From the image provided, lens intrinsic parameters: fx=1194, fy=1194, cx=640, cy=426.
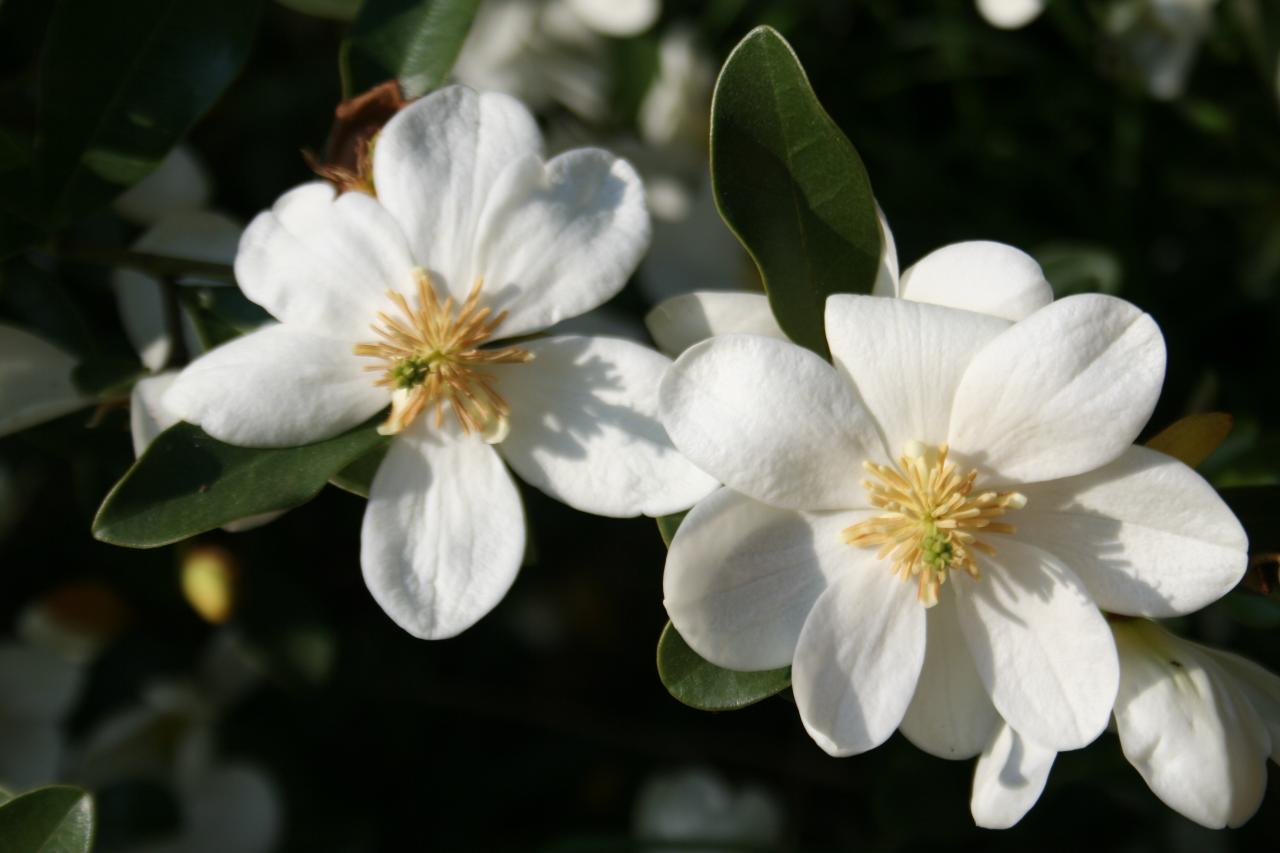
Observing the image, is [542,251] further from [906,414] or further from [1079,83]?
[1079,83]

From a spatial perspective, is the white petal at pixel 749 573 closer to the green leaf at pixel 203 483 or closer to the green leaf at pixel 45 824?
the green leaf at pixel 203 483

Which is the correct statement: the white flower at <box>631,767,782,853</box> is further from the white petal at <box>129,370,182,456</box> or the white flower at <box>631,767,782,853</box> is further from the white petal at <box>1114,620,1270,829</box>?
the white petal at <box>129,370,182,456</box>

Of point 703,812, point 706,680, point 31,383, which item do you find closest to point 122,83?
point 31,383

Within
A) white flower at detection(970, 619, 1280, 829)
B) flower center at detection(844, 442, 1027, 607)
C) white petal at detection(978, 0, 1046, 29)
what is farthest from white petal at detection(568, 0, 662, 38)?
white flower at detection(970, 619, 1280, 829)

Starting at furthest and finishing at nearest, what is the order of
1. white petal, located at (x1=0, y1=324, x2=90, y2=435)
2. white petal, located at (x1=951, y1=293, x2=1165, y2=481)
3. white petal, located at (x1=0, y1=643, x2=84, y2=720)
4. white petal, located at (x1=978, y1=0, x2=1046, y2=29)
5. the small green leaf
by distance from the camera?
white petal, located at (x1=0, y1=643, x2=84, y2=720) < white petal, located at (x1=978, y1=0, x2=1046, y2=29) < white petal, located at (x1=0, y1=324, x2=90, y2=435) < the small green leaf < white petal, located at (x1=951, y1=293, x2=1165, y2=481)

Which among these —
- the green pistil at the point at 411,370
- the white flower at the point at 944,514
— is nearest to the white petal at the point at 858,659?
the white flower at the point at 944,514

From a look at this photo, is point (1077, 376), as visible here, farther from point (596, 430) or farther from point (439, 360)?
point (439, 360)
